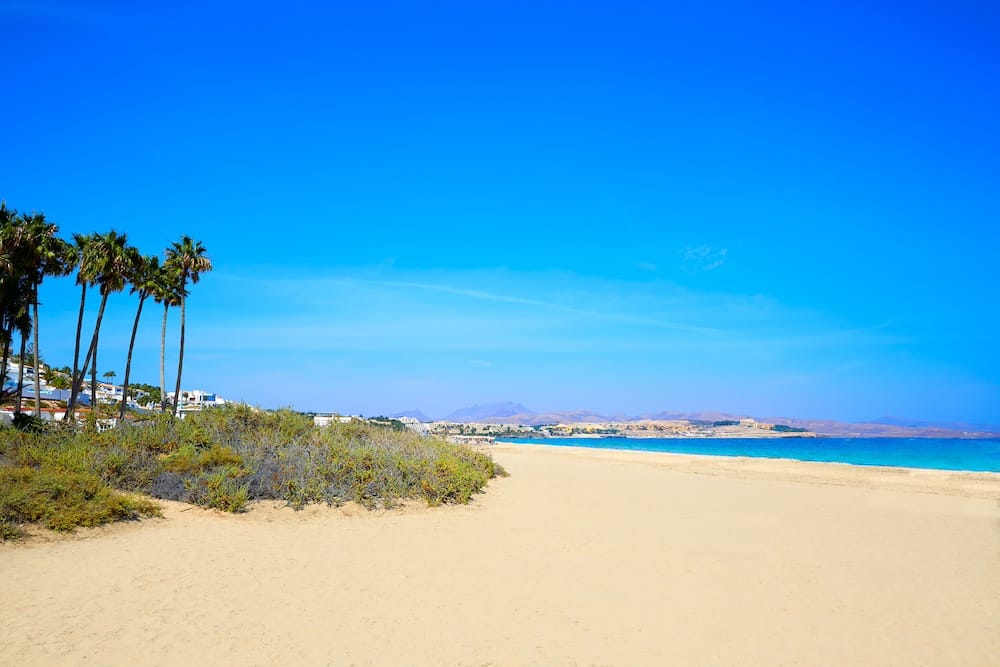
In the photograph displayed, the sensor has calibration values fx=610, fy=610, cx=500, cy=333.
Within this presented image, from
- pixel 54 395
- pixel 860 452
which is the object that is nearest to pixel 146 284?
pixel 54 395

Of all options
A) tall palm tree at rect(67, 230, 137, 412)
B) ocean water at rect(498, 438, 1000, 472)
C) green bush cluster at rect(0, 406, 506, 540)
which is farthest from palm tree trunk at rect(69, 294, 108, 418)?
ocean water at rect(498, 438, 1000, 472)

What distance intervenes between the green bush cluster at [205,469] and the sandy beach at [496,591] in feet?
1.64

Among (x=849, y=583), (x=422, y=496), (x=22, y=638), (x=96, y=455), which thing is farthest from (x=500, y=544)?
(x=96, y=455)

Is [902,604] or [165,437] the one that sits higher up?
[165,437]

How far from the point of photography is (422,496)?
14422 mm

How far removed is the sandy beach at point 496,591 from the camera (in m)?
6.54

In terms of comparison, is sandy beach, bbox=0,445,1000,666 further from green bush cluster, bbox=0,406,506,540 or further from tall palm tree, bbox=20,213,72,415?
tall palm tree, bbox=20,213,72,415

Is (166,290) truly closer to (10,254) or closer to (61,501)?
(10,254)

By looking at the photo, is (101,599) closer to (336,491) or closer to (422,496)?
(336,491)

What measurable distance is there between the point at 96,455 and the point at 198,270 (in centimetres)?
2602

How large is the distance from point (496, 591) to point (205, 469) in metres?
7.99

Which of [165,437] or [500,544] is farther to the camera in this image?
[165,437]

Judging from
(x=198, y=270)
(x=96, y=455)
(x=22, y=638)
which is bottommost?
(x=22, y=638)

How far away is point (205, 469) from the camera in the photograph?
43.5ft
